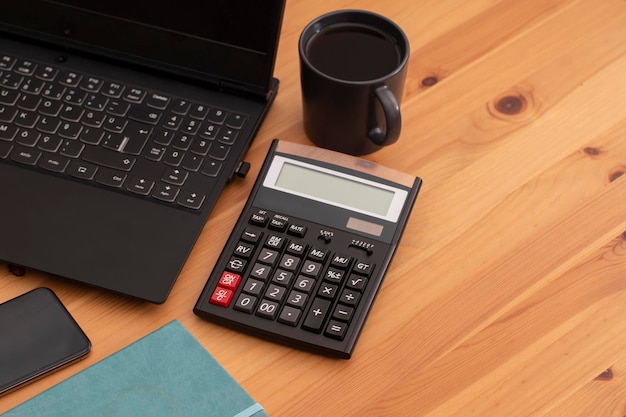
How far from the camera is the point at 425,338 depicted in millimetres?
745

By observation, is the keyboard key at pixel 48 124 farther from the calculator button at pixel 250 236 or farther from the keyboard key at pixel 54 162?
the calculator button at pixel 250 236

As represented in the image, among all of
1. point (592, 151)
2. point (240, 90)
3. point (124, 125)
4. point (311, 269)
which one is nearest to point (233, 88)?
point (240, 90)

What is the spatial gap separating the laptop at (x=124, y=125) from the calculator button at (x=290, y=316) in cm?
10

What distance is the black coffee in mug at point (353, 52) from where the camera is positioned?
0.81 m

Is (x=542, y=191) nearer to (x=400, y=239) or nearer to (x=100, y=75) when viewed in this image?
(x=400, y=239)

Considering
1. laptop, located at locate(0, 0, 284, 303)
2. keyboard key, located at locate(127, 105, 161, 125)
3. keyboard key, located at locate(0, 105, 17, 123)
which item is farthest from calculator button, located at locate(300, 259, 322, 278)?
keyboard key, located at locate(0, 105, 17, 123)

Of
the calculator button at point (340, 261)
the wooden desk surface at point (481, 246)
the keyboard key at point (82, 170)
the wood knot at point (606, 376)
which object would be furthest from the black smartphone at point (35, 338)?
the wood knot at point (606, 376)

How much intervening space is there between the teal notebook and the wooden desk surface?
0.02m

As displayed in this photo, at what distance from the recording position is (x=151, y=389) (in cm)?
70

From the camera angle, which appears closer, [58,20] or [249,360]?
[249,360]

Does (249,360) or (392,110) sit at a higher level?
(392,110)

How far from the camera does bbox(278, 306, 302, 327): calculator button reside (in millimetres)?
728

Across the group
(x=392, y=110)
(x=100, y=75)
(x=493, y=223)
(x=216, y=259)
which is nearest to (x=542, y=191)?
(x=493, y=223)

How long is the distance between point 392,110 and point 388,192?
0.08 m
